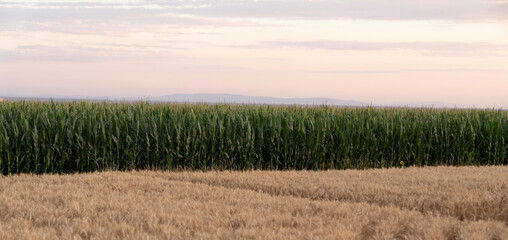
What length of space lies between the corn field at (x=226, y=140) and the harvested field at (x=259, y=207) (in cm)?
350

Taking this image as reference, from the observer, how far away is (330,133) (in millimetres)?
14750

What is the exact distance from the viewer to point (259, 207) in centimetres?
674

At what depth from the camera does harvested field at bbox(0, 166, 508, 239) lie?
5.61 metres

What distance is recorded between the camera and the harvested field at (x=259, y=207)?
5605mm

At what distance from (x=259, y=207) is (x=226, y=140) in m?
7.26

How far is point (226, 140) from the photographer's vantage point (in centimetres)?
1393

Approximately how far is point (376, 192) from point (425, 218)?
1.71 m

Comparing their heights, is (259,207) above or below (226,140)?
below

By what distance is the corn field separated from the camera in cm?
1294

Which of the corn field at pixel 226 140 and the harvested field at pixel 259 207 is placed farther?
the corn field at pixel 226 140

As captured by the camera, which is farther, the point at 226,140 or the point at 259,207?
the point at 226,140

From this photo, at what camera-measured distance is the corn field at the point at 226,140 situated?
42.4ft

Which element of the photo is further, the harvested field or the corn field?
the corn field

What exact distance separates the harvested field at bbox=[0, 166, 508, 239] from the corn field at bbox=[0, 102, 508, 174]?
3501mm
